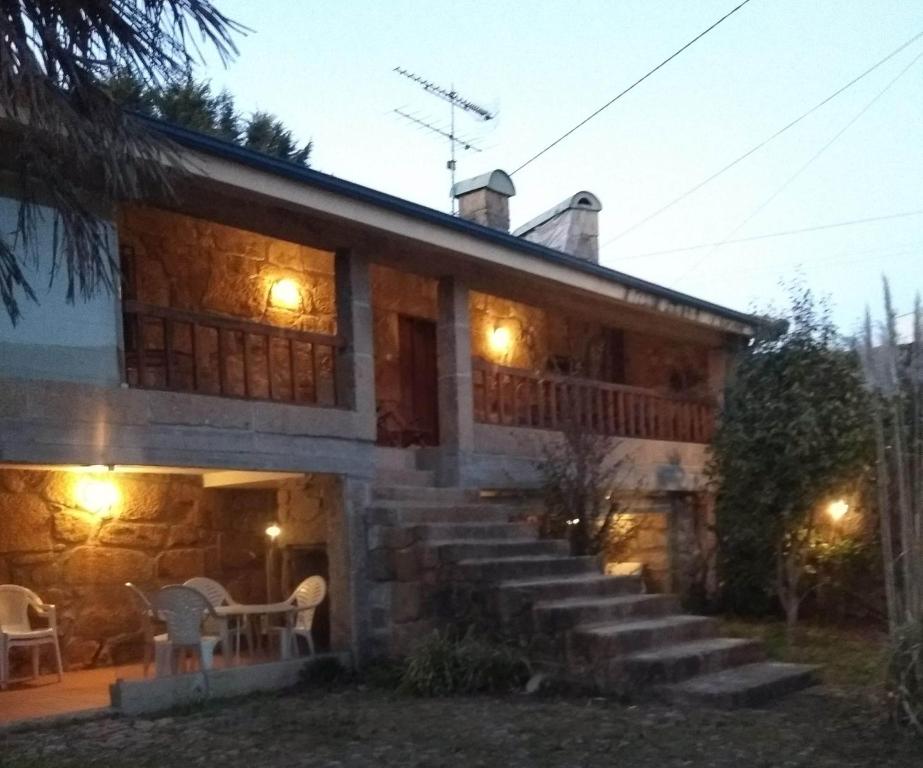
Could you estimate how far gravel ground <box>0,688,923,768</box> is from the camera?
237 inches

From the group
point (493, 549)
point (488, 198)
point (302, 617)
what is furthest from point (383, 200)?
point (488, 198)

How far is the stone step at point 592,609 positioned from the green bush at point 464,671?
314mm

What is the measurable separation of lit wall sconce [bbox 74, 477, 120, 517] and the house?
0.06 feet

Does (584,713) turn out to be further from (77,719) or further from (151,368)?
(151,368)

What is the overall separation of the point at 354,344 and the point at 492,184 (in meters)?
5.48

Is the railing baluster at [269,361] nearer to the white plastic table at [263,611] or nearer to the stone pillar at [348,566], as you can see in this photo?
the stone pillar at [348,566]

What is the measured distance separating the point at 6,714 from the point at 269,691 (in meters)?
1.80

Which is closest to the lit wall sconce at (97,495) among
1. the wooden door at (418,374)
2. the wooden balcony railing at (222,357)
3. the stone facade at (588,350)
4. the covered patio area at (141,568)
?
the covered patio area at (141,568)

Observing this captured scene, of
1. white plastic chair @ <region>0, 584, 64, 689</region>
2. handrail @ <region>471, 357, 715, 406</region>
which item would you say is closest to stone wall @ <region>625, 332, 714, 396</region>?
handrail @ <region>471, 357, 715, 406</region>

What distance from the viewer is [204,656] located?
8.03 metres

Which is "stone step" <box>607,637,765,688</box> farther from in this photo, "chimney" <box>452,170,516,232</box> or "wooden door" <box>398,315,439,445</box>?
"chimney" <box>452,170,516,232</box>

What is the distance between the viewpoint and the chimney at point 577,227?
15625 mm

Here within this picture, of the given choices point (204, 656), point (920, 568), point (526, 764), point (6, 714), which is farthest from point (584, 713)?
point (6, 714)

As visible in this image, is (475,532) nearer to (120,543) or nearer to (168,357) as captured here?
(168,357)
